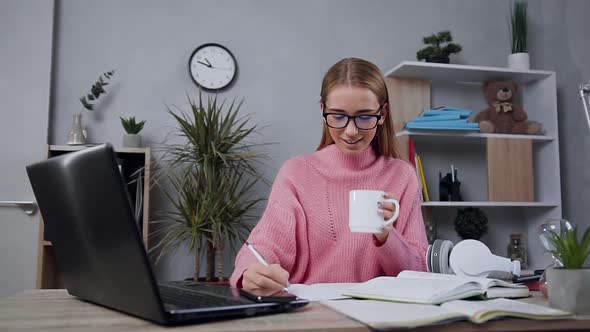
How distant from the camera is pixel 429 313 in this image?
73cm

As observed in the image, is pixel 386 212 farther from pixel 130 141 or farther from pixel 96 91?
pixel 96 91

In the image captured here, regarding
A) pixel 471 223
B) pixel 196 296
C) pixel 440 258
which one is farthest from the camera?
pixel 471 223

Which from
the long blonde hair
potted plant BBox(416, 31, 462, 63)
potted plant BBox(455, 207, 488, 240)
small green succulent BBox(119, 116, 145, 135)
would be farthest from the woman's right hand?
potted plant BBox(416, 31, 462, 63)

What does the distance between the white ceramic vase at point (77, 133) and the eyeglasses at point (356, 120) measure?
A: 1738 millimetres

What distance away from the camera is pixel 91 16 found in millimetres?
3033

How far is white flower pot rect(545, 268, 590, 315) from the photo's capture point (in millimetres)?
788

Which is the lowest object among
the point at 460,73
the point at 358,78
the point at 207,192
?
the point at 207,192

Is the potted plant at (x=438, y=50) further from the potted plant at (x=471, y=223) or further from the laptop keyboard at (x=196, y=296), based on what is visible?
the laptop keyboard at (x=196, y=296)

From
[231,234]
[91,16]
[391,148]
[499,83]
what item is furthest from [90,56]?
[499,83]

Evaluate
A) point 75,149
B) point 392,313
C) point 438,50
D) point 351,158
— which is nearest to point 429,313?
point 392,313

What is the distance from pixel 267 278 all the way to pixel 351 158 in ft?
2.31

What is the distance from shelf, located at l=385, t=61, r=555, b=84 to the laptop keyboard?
88.4 inches

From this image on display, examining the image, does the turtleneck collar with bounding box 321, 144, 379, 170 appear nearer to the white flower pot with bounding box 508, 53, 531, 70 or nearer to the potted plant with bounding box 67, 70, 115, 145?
the potted plant with bounding box 67, 70, 115, 145

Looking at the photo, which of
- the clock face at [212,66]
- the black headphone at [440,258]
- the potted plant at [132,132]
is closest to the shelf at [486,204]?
the clock face at [212,66]
